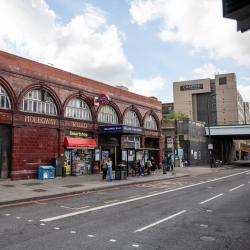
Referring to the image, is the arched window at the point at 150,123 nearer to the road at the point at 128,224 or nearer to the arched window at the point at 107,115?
the arched window at the point at 107,115

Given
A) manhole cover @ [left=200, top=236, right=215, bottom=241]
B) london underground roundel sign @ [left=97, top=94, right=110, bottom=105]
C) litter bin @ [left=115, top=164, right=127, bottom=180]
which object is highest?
london underground roundel sign @ [left=97, top=94, right=110, bottom=105]

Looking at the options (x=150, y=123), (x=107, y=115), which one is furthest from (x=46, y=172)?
(x=150, y=123)

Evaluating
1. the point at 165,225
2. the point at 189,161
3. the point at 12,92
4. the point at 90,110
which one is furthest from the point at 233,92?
the point at 165,225

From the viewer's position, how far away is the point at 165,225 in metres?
9.18

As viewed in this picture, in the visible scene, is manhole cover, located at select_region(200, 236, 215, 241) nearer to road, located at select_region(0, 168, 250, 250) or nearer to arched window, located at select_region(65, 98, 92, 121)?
road, located at select_region(0, 168, 250, 250)

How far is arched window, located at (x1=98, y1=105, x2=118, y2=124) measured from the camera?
31.8 m

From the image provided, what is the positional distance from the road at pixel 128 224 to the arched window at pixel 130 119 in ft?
72.4

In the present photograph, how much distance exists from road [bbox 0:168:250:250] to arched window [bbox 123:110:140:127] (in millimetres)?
22080

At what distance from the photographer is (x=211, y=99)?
387 ft

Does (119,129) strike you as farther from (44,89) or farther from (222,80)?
(222,80)

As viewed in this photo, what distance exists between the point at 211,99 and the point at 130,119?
87664mm

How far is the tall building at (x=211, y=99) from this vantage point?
112m

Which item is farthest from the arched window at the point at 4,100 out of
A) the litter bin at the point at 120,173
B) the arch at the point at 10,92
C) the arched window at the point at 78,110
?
the litter bin at the point at 120,173

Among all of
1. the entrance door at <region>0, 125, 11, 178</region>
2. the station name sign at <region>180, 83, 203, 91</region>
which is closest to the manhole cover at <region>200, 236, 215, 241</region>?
the entrance door at <region>0, 125, 11, 178</region>
